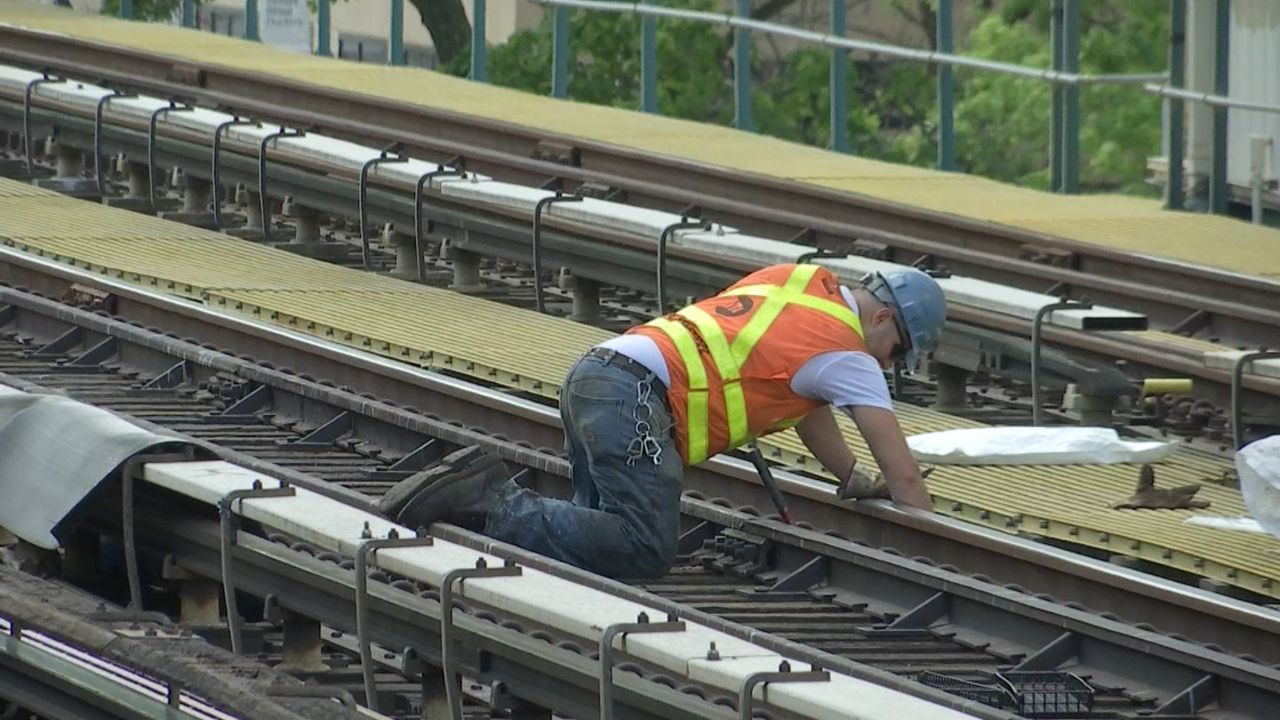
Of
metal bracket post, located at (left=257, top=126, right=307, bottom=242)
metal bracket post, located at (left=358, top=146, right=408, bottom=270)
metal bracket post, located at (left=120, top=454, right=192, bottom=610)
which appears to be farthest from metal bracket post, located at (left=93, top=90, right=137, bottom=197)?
metal bracket post, located at (left=120, top=454, right=192, bottom=610)

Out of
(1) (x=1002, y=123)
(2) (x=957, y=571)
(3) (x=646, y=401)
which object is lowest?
(1) (x=1002, y=123)

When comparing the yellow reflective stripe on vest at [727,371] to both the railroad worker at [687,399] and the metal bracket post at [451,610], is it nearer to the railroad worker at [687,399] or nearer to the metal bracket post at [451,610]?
the railroad worker at [687,399]

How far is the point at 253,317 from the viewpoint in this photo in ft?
39.1

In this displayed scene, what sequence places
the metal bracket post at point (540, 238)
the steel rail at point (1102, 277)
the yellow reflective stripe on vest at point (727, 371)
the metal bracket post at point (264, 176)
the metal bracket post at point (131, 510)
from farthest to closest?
the metal bracket post at point (264, 176)
the metal bracket post at point (540, 238)
the steel rail at point (1102, 277)
the yellow reflective stripe on vest at point (727, 371)
the metal bracket post at point (131, 510)

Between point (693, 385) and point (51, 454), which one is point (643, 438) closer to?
point (693, 385)

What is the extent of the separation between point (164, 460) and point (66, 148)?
9.47 metres

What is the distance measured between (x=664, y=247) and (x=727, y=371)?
15.7 ft

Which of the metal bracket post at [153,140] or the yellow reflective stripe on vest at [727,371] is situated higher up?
the yellow reflective stripe on vest at [727,371]

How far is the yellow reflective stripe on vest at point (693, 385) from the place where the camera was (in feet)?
25.7

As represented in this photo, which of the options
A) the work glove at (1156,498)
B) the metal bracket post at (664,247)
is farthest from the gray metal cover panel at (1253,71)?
the work glove at (1156,498)

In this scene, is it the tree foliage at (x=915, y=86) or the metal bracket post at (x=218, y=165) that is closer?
the metal bracket post at (x=218, y=165)

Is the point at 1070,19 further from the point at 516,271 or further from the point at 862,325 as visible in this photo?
the point at 862,325

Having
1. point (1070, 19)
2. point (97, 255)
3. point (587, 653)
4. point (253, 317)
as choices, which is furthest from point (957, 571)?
point (1070, 19)

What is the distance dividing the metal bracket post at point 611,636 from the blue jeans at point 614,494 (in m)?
1.54
